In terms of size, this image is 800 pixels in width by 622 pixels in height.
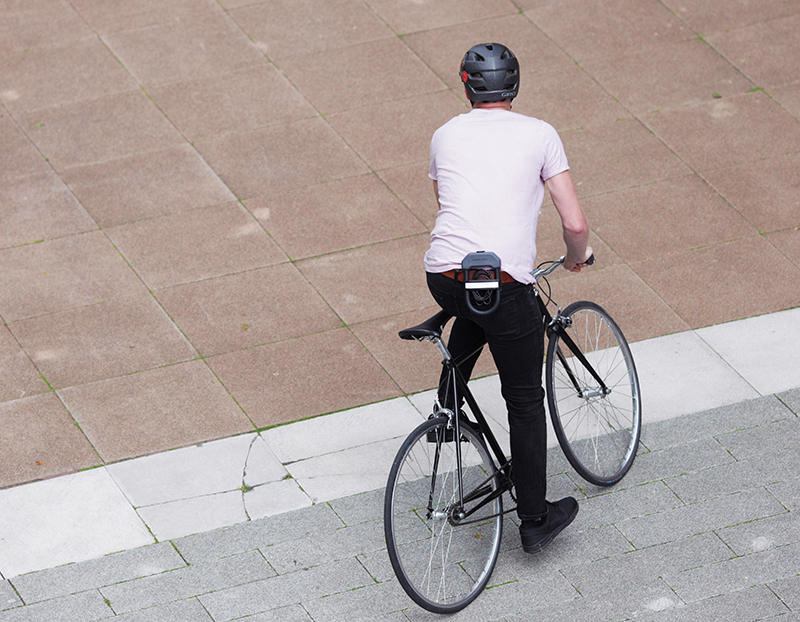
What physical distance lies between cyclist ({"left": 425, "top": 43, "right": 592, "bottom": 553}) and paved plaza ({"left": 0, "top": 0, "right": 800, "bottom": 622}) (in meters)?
1.14

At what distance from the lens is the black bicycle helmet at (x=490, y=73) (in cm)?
446

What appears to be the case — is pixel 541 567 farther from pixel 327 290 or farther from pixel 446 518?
pixel 327 290

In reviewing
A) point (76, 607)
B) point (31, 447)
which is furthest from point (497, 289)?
point (31, 447)

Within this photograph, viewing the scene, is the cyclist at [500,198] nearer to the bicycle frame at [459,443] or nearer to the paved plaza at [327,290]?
the bicycle frame at [459,443]

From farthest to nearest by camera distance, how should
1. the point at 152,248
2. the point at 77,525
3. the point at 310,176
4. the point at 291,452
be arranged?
the point at 310,176 < the point at 152,248 < the point at 291,452 < the point at 77,525

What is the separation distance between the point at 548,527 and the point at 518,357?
0.83 meters

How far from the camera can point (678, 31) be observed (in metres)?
9.75

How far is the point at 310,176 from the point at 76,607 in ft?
12.9

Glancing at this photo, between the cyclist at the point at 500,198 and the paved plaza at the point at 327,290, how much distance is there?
1.14 m

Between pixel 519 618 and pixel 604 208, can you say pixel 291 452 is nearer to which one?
pixel 519 618

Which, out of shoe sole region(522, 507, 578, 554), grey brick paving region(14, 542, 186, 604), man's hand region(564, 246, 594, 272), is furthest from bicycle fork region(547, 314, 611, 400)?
grey brick paving region(14, 542, 186, 604)

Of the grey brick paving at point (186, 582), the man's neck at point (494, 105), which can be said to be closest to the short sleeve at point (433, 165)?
the man's neck at point (494, 105)

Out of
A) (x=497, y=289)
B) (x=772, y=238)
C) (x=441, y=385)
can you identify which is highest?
(x=497, y=289)

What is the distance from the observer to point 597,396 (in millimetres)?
5422
